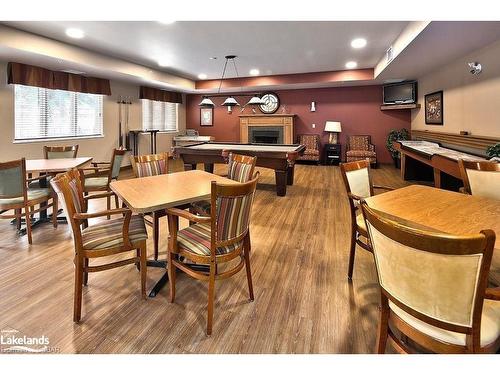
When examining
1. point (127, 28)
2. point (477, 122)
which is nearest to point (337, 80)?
point (477, 122)

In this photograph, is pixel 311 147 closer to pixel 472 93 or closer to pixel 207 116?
pixel 207 116

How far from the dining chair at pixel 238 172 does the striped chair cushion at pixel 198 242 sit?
22.7 inches

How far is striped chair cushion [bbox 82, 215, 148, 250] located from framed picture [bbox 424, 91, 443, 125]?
20.5 ft

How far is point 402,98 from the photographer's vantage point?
25.8 ft

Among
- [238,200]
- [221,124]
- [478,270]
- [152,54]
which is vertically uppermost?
[152,54]

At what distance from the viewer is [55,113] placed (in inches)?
246

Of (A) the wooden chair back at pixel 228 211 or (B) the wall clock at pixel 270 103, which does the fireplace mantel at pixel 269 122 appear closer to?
(B) the wall clock at pixel 270 103

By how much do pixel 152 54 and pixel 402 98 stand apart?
6.27m

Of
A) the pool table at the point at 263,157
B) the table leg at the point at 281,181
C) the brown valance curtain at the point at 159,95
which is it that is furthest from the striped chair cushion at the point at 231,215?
the brown valance curtain at the point at 159,95

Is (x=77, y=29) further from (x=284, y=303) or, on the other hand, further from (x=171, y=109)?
(x=171, y=109)

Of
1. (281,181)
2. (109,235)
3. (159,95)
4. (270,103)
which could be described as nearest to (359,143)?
(270,103)

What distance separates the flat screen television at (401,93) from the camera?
7652mm

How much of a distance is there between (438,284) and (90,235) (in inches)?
78.8

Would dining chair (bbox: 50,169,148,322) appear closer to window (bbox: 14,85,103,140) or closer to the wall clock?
window (bbox: 14,85,103,140)
